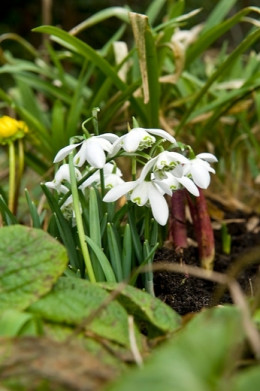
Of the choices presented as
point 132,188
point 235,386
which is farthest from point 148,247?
point 235,386

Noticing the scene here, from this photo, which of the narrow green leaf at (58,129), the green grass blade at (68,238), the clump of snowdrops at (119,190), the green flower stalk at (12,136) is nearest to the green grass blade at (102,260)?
the clump of snowdrops at (119,190)

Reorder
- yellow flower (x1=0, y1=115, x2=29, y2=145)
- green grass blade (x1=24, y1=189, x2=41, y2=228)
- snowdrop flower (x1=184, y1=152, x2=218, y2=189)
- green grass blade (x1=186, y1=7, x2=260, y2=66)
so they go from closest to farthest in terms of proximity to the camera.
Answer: snowdrop flower (x1=184, y1=152, x2=218, y2=189), green grass blade (x1=24, y1=189, x2=41, y2=228), yellow flower (x1=0, y1=115, x2=29, y2=145), green grass blade (x1=186, y1=7, x2=260, y2=66)

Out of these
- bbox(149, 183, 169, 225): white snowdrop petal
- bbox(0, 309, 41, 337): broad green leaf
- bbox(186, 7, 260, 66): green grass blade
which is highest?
bbox(186, 7, 260, 66): green grass blade

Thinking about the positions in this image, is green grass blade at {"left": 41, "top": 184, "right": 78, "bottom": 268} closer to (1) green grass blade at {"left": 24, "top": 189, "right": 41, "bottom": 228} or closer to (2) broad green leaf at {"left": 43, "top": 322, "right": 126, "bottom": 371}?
(1) green grass blade at {"left": 24, "top": 189, "right": 41, "bottom": 228}

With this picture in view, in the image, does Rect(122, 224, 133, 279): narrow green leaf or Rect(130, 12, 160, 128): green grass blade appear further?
Rect(130, 12, 160, 128): green grass blade

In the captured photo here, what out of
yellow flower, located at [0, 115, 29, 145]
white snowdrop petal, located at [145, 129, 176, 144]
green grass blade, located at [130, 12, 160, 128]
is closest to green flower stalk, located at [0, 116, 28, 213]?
yellow flower, located at [0, 115, 29, 145]

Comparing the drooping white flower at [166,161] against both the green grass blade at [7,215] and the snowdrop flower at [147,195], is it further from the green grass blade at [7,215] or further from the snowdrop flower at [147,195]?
the green grass blade at [7,215]
